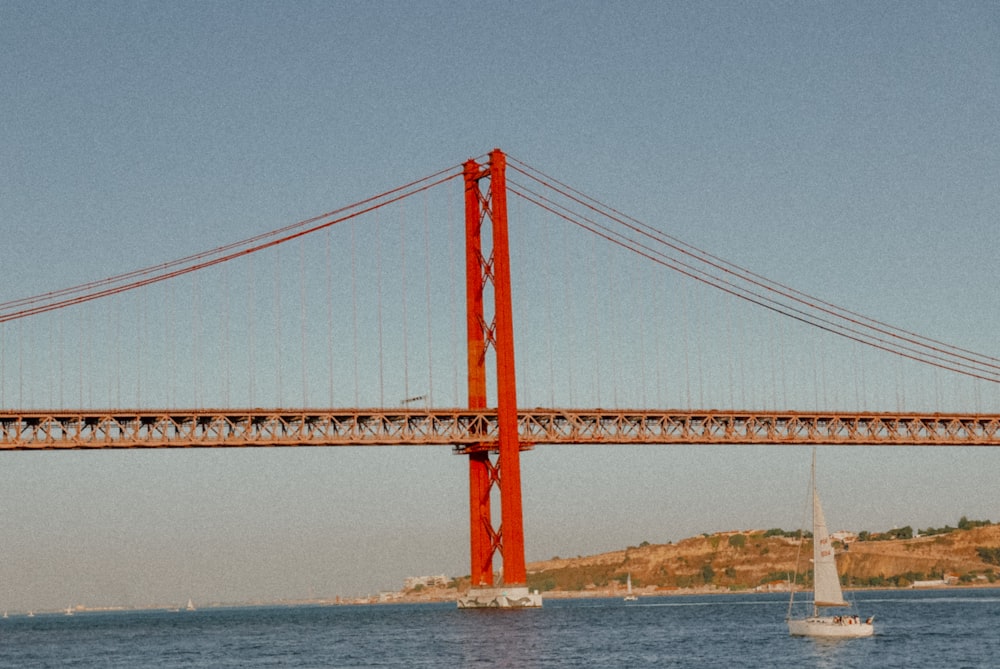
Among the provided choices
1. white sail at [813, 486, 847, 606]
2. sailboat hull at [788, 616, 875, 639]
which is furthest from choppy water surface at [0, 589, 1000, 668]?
white sail at [813, 486, 847, 606]

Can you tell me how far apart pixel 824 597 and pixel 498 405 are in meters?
Result: 19.9

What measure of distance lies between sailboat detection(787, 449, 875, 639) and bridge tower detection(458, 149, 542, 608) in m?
15.6

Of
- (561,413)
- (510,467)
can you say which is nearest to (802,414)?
(561,413)

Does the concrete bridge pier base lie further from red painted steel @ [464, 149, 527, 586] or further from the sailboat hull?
the sailboat hull

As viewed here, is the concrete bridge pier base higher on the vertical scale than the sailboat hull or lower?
higher

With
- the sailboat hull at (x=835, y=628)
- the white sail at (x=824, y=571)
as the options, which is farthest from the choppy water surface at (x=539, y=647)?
the white sail at (x=824, y=571)

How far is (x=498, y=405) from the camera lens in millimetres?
78875

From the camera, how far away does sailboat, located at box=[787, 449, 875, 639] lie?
219 ft

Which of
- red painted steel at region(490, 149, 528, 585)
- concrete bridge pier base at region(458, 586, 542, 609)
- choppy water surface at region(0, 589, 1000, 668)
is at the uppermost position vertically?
red painted steel at region(490, 149, 528, 585)

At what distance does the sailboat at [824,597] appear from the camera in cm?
6675

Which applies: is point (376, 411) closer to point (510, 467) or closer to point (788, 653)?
point (510, 467)

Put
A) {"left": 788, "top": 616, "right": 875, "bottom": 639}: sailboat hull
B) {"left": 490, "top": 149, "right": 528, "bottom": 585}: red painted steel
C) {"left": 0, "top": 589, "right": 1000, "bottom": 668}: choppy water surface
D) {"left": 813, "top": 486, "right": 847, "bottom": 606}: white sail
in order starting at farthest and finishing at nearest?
1. {"left": 490, "top": 149, "right": 528, "bottom": 585}: red painted steel
2. {"left": 813, "top": 486, "right": 847, "bottom": 606}: white sail
3. {"left": 788, "top": 616, "right": 875, "bottom": 639}: sailboat hull
4. {"left": 0, "top": 589, "right": 1000, "bottom": 668}: choppy water surface

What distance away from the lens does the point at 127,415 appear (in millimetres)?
79188

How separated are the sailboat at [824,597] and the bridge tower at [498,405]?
51.1 feet
